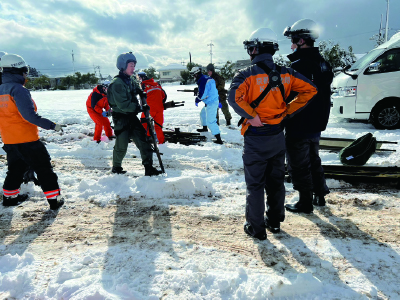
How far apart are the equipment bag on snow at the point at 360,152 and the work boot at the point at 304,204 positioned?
77.8 inches

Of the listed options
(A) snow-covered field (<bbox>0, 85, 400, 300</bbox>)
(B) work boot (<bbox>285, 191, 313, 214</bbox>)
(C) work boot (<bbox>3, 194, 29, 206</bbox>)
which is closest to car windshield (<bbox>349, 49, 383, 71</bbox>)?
(A) snow-covered field (<bbox>0, 85, 400, 300</bbox>)

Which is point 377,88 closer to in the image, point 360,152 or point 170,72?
point 360,152

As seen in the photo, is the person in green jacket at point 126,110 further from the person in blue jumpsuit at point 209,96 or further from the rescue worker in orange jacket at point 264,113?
the person in blue jumpsuit at point 209,96

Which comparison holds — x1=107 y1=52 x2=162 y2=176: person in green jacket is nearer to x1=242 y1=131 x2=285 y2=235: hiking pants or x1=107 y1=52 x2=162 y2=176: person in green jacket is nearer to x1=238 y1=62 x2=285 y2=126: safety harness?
x1=242 y1=131 x2=285 y2=235: hiking pants

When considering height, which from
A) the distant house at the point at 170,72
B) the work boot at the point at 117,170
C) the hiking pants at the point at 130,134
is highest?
the distant house at the point at 170,72

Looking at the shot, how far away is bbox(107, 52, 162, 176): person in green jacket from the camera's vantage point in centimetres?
415

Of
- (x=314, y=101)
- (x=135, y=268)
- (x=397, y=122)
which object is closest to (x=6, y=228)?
(x=135, y=268)

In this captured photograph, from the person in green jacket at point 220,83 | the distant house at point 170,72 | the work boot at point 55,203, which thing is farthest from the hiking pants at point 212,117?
the distant house at point 170,72

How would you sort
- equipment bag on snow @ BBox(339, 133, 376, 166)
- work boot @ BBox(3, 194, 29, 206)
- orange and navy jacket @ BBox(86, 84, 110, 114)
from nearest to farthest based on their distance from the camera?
work boot @ BBox(3, 194, 29, 206) → equipment bag on snow @ BBox(339, 133, 376, 166) → orange and navy jacket @ BBox(86, 84, 110, 114)

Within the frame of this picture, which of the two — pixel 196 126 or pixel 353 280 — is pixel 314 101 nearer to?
pixel 353 280

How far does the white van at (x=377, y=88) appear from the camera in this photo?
709cm

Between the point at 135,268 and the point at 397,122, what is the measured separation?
25.9ft

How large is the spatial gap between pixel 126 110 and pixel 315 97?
2726 millimetres

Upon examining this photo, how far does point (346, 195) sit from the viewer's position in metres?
3.57
